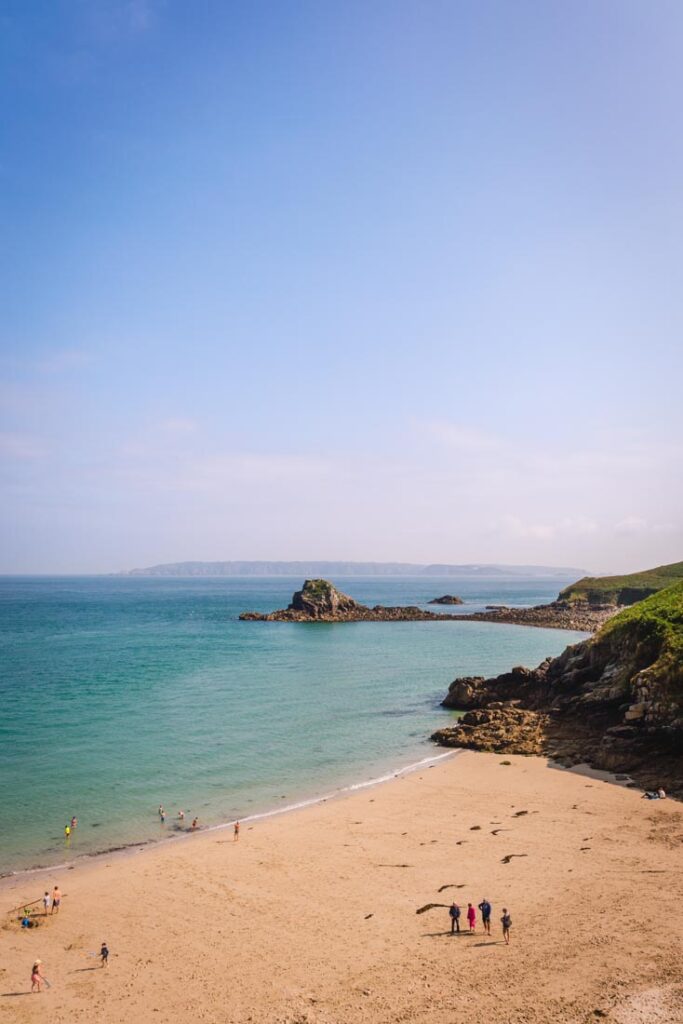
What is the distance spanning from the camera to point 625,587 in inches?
6004

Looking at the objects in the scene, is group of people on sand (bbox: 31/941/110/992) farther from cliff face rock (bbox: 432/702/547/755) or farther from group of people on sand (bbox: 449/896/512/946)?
cliff face rock (bbox: 432/702/547/755)

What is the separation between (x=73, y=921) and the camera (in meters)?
22.8

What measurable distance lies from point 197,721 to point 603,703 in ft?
104

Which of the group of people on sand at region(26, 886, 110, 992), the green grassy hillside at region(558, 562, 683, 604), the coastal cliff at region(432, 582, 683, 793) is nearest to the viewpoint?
the group of people on sand at region(26, 886, 110, 992)

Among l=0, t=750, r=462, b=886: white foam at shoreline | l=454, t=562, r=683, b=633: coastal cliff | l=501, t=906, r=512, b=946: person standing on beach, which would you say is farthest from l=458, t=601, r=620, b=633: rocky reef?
l=501, t=906, r=512, b=946: person standing on beach

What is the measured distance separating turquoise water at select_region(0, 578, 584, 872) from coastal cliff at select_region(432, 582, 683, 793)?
189 inches

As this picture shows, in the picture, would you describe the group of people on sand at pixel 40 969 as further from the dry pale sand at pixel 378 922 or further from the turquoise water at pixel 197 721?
the turquoise water at pixel 197 721

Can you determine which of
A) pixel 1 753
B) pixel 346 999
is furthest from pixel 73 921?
pixel 1 753

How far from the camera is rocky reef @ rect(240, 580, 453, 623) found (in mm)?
136000

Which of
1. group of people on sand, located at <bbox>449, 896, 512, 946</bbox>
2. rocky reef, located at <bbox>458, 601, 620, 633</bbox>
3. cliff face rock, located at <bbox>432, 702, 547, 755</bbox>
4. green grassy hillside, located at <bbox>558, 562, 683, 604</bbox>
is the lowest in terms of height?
rocky reef, located at <bbox>458, 601, 620, 633</bbox>

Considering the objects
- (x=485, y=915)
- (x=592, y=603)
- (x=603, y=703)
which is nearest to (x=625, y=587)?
(x=592, y=603)

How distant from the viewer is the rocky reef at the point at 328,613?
446 feet

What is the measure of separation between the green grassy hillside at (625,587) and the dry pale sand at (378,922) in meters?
122

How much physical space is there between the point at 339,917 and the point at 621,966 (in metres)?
9.66
